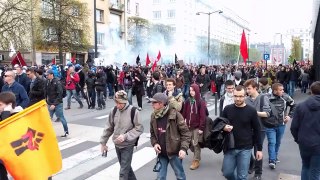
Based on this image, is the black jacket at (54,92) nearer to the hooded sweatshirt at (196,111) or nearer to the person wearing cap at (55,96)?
the person wearing cap at (55,96)

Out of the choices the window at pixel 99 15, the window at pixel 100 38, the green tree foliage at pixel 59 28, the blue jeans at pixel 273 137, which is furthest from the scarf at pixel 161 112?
the window at pixel 99 15

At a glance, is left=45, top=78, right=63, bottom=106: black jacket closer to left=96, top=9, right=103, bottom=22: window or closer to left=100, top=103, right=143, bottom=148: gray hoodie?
left=100, top=103, right=143, bottom=148: gray hoodie

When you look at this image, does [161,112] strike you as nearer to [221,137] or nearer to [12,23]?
[221,137]

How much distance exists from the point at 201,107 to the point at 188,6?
75.1 meters

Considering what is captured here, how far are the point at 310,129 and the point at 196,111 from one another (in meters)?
2.07

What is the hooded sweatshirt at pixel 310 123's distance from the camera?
4.46 m

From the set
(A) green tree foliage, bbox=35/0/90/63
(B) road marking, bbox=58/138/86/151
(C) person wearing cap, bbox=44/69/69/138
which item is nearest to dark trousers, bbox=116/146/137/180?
(B) road marking, bbox=58/138/86/151

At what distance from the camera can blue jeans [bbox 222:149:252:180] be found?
4602mm

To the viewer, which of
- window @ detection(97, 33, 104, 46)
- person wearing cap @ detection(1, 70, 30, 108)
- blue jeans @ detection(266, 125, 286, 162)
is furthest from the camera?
window @ detection(97, 33, 104, 46)

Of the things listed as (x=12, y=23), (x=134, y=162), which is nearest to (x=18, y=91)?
(x=134, y=162)

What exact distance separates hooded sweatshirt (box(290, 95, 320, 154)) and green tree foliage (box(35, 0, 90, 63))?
2926cm

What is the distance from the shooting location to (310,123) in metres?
4.49

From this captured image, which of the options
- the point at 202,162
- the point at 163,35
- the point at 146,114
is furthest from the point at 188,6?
the point at 202,162

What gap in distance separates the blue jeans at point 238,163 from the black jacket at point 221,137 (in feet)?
0.30
